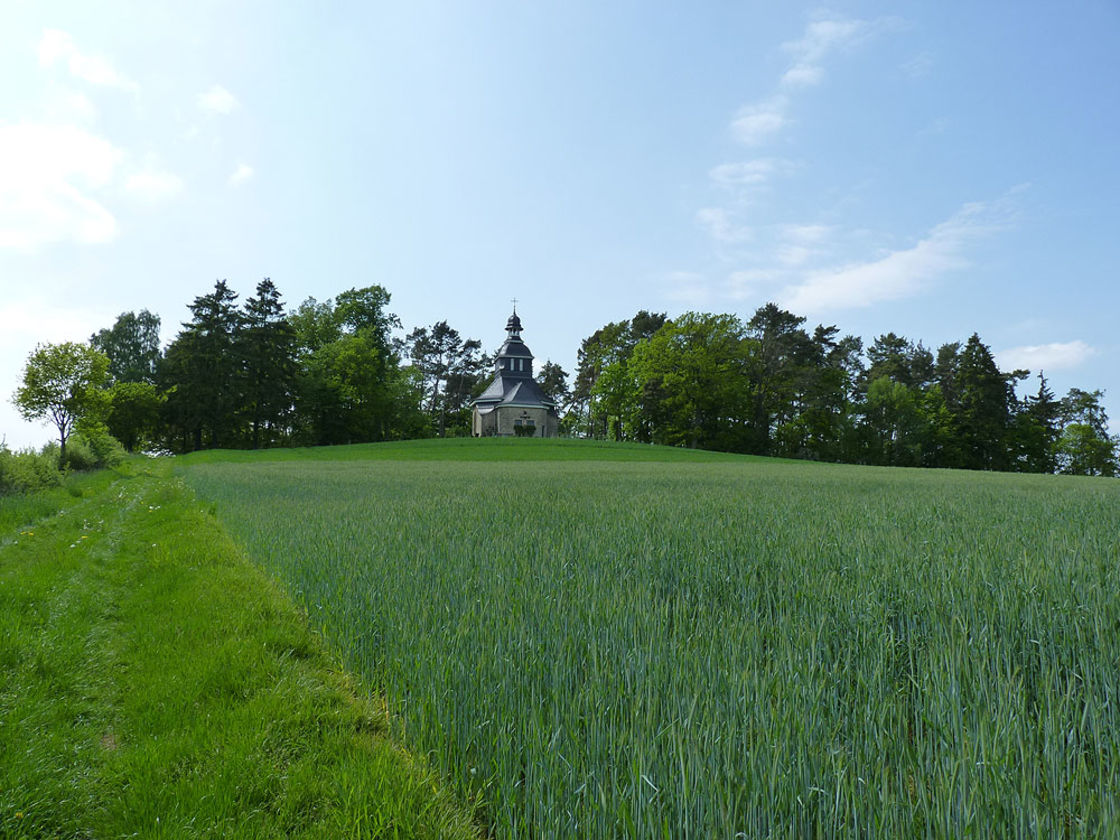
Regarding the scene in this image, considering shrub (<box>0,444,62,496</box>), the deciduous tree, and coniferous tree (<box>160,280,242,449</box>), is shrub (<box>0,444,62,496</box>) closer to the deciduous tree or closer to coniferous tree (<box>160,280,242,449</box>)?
the deciduous tree

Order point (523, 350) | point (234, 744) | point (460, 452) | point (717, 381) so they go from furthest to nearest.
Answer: point (523, 350)
point (717, 381)
point (460, 452)
point (234, 744)

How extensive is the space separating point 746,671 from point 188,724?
8.88 ft

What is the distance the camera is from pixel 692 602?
3932mm

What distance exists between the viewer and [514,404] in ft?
226

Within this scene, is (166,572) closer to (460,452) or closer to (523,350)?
(460,452)

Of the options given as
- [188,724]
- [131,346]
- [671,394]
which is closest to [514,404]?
[671,394]

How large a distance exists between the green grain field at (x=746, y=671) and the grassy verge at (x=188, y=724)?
9.4 inches

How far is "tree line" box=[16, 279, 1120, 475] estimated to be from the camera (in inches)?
2062

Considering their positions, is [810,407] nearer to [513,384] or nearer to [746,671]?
[513,384]

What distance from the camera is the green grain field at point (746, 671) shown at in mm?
1594

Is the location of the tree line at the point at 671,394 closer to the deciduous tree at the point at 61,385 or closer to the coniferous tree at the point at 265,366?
the coniferous tree at the point at 265,366

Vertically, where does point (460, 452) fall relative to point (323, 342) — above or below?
below

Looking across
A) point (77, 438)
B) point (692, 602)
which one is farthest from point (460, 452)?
point (692, 602)

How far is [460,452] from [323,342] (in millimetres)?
30758
